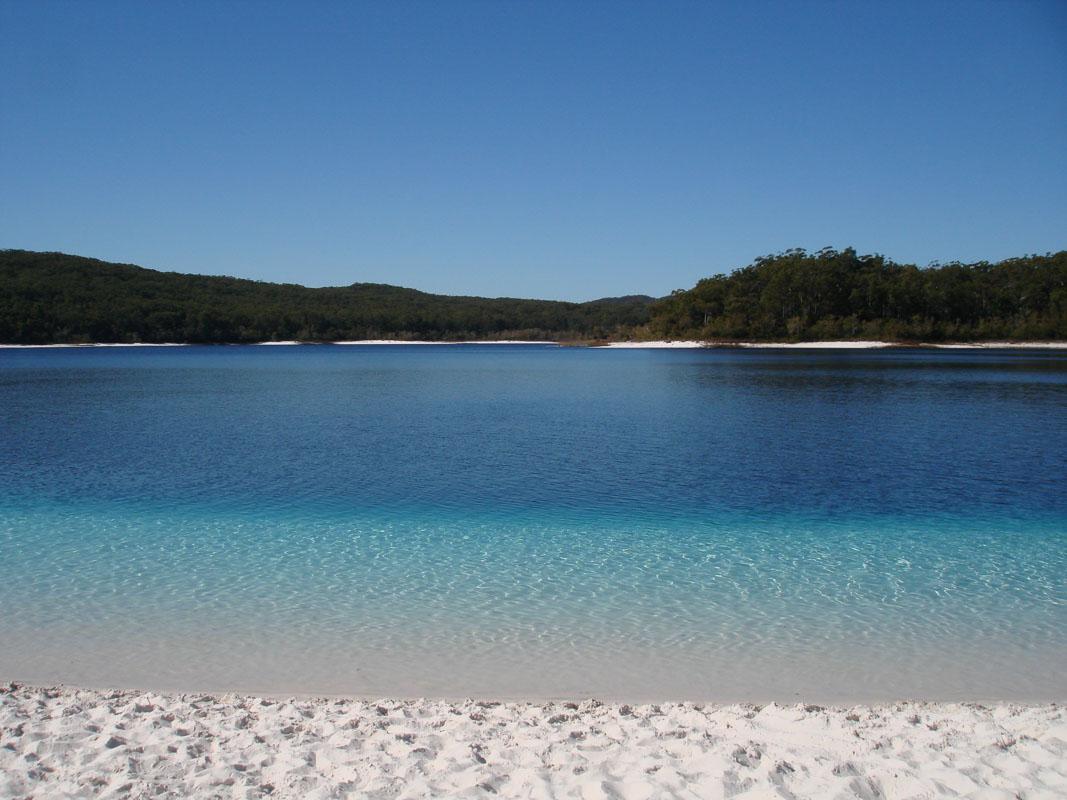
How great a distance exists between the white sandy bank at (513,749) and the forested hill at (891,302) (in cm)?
9227

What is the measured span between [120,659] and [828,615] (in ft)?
17.5

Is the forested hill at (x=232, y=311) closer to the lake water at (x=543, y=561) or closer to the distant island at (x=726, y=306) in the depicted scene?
the distant island at (x=726, y=306)

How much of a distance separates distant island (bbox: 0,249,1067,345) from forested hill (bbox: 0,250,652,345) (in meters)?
0.22

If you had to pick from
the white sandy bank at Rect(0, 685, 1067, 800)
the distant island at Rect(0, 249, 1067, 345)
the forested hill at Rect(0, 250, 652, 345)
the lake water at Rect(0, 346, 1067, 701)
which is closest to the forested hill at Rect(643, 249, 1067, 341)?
the distant island at Rect(0, 249, 1067, 345)

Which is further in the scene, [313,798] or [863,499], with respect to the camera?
[863,499]

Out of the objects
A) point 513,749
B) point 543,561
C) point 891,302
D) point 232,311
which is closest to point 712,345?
point 891,302

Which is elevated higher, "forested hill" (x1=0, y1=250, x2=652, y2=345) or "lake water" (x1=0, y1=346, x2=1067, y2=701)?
"forested hill" (x1=0, y1=250, x2=652, y2=345)

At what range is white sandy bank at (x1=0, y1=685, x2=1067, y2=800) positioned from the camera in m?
3.34

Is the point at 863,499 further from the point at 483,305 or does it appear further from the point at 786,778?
the point at 483,305

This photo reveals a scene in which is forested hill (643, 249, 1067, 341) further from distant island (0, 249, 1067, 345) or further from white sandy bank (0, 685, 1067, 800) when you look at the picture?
white sandy bank (0, 685, 1067, 800)

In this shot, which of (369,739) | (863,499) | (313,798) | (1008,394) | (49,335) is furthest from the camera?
(49,335)

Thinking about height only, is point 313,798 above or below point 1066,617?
above

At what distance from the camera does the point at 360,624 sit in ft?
20.1

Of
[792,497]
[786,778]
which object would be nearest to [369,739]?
[786,778]
